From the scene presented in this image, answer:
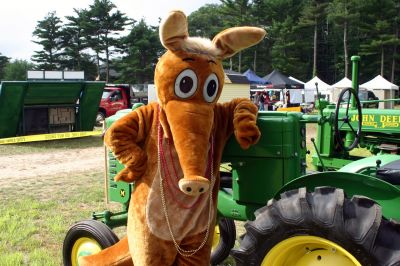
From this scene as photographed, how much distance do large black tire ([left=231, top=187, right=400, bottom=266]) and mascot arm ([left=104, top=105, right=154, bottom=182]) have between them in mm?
766

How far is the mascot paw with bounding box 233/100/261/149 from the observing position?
297 cm

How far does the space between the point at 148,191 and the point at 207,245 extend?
527 millimetres

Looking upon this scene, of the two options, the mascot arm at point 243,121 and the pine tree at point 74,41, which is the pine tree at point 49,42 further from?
the mascot arm at point 243,121

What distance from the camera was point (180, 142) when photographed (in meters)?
2.75

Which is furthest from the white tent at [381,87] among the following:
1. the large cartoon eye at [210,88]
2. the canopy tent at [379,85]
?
the large cartoon eye at [210,88]

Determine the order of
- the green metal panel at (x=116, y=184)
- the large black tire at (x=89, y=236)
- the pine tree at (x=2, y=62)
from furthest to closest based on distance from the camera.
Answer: the pine tree at (x=2, y=62) < the green metal panel at (x=116, y=184) < the large black tire at (x=89, y=236)

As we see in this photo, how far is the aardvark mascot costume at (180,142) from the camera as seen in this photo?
9.14ft

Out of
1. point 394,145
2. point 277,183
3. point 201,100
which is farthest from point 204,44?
point 394,145

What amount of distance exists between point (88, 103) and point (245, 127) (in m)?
12.3

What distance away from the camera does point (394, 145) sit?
7.99m

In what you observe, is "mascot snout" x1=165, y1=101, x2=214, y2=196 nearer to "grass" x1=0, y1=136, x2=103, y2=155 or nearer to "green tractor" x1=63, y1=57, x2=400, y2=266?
"green tractor" x1=63, y1=57, x2=400, y2=266

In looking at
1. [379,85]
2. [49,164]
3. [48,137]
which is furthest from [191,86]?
[379,85]

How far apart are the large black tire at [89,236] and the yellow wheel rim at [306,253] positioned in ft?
4.83

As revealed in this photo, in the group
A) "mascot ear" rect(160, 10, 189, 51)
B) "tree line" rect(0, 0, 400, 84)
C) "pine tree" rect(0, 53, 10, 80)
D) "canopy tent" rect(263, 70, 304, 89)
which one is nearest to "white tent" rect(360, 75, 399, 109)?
"canopy tent" rect(263, 70, 304, 89)
